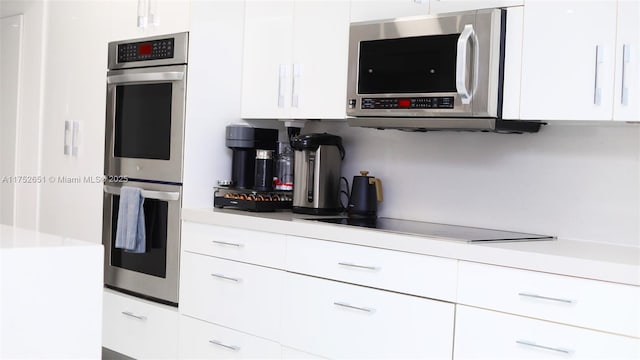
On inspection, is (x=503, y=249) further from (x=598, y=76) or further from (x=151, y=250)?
(x=151, y=250)

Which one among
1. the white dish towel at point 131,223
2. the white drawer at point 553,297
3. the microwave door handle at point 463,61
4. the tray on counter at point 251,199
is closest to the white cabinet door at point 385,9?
the microwave door handle at point 463,61

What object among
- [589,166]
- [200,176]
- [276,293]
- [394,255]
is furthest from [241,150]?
[589,166]

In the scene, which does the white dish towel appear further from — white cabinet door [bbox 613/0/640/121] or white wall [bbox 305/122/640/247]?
white cabinet door [bbox 613/0/640/121]

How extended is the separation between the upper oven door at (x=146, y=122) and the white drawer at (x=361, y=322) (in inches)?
36.9

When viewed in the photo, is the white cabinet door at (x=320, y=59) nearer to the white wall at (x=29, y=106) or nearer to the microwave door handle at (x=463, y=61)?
the microwave door handle at (x=463, y=61)

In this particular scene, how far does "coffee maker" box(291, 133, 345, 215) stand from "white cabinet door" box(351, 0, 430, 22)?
56 cm

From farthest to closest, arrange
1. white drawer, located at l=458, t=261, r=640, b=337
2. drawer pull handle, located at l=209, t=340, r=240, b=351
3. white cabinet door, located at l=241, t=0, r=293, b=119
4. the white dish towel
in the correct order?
the white dish towel
white cabinet door, located at l=241, t=0, r=293, b=119
drawer pull handle, located at l=209, t=340, r=240, b=351
white drawer, located at l=458, t=261, r=640, b=337

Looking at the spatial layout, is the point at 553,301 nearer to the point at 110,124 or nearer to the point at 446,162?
the point at 446,162

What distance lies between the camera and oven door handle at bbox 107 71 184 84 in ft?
11.0

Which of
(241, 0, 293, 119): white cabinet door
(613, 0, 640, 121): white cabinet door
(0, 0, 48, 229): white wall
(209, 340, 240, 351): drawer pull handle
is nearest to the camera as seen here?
(613, 0, 640, 121): white cabinet door

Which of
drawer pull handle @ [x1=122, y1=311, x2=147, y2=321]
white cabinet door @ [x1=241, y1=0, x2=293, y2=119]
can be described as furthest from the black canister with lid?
drawer pull handle @ [x1=122, y1=311, x2=147, y2=321]

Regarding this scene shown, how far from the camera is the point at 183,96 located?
3326 millimetres

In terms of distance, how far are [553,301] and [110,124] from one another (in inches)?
96.2

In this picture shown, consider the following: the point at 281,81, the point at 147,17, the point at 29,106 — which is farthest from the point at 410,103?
the point at 29,106
